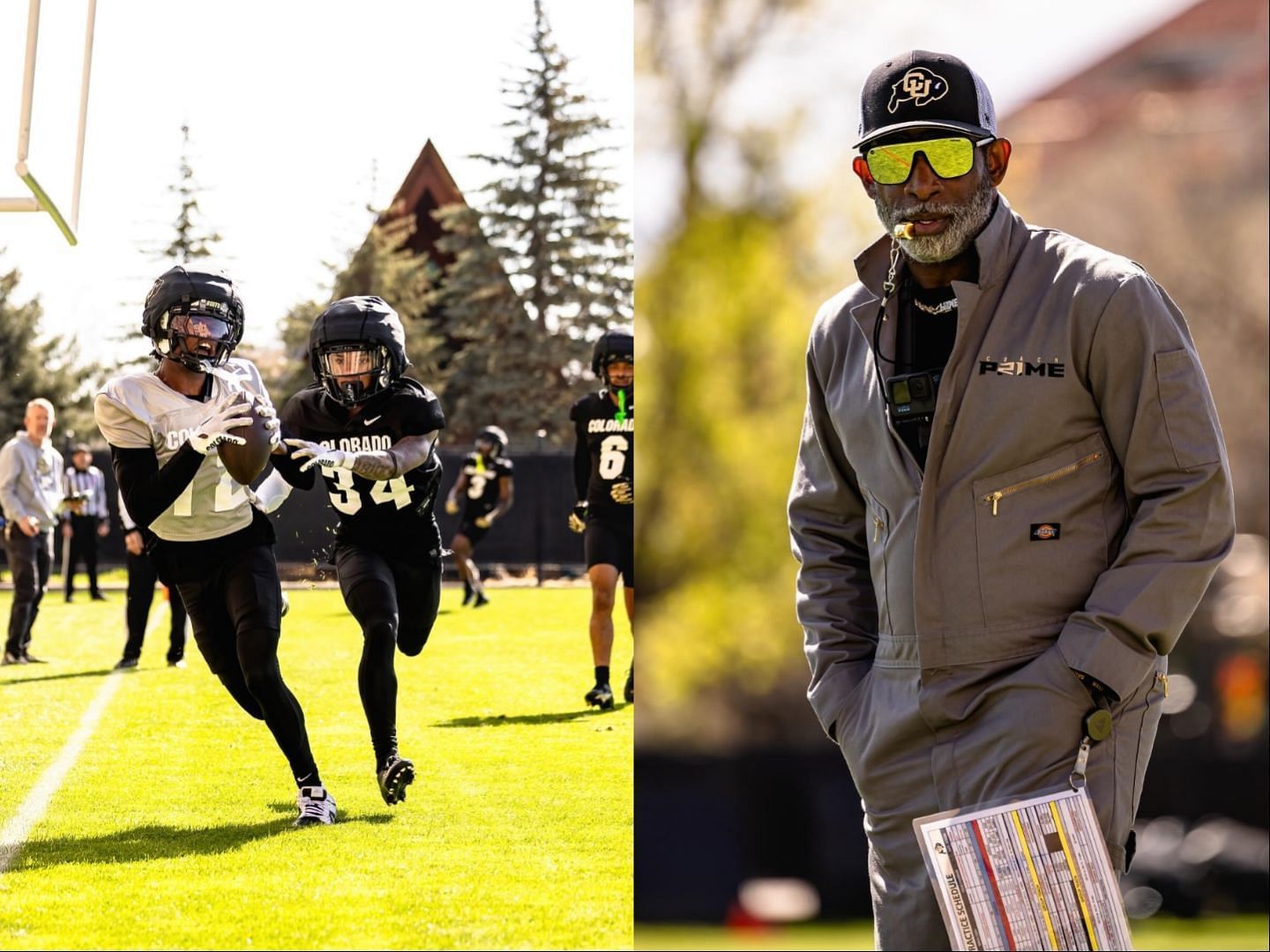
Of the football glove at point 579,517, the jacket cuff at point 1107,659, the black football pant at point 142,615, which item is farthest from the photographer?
the football glove at point 579,517

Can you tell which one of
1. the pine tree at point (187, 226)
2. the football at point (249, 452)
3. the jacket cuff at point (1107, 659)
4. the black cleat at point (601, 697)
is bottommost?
the black cleat at point (601, 697)

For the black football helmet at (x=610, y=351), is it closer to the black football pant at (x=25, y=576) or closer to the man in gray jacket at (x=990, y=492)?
the black football pant at (x=25, y=576)

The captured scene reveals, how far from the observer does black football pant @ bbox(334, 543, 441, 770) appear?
405 cm

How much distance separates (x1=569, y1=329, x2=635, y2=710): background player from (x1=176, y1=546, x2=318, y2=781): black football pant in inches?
31.3

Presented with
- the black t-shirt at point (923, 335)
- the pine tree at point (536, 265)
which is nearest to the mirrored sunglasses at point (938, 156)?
the black t-shirt at point (923, 335)

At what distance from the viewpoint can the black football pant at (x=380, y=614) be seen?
4.05 metres

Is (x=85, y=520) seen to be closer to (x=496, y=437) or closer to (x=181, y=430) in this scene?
(x=181, y=430)

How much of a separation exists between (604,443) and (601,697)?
0.69 m

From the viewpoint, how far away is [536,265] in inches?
176

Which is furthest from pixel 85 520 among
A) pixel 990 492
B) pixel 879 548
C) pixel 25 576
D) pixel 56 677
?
pixel 990 492

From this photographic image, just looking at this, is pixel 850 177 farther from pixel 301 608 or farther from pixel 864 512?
pixel 864 512

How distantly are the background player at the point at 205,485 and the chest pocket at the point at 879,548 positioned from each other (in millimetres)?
1862

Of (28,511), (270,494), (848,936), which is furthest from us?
(848,936)

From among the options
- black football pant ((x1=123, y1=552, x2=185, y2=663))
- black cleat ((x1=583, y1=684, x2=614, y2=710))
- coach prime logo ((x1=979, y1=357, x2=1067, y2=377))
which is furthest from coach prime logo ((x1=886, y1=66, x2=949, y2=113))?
black football pant ((x1=123, y1=552, x2=185, y2=663))
